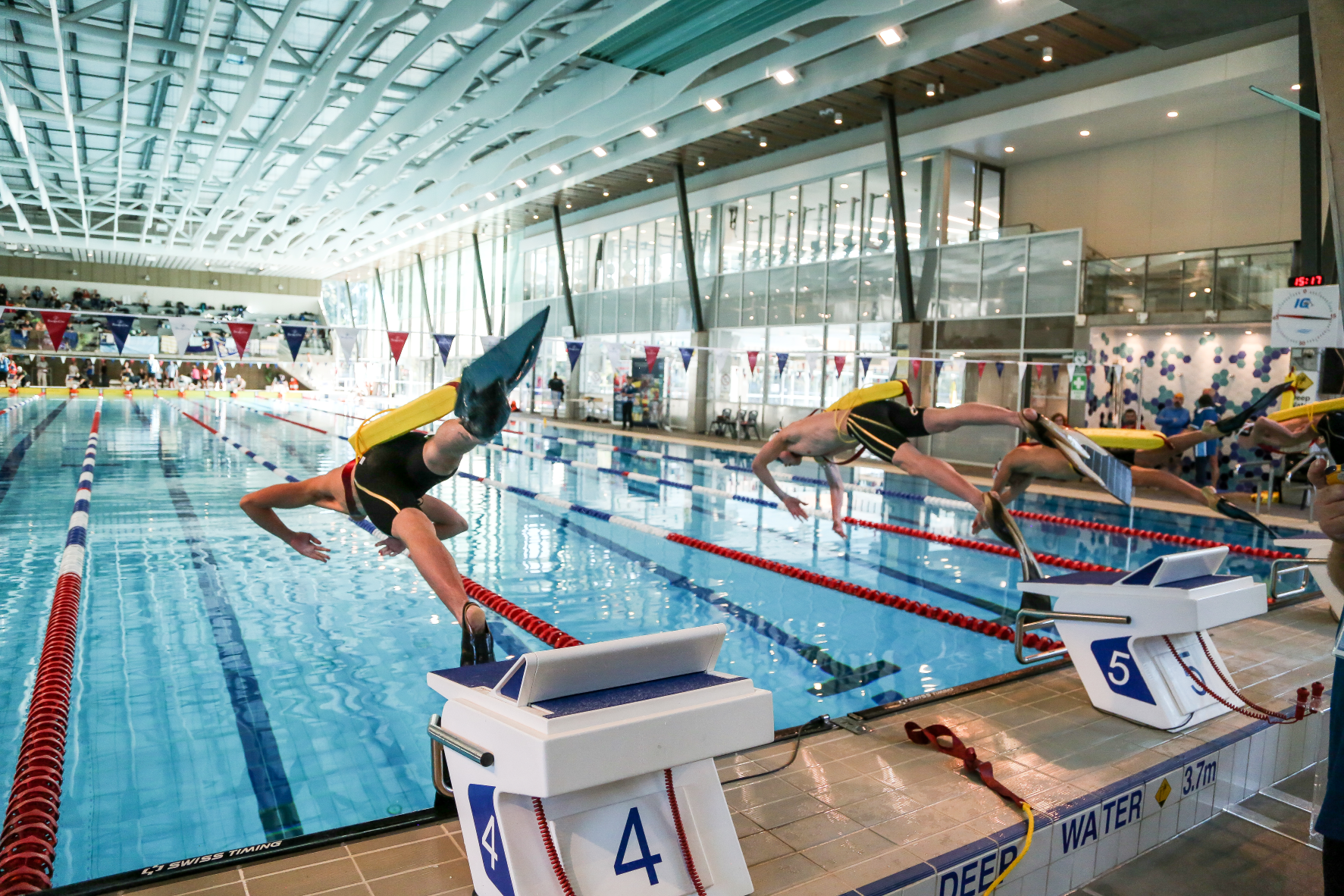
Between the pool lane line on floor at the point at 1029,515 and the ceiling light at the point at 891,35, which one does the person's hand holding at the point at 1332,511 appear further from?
the ceiling light at the point at 891,35

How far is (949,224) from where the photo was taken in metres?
14.9

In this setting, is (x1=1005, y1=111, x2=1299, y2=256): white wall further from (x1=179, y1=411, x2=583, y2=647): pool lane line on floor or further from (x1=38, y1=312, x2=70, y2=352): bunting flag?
(x1=38, y1=312, x2=70, y2=352): bunting flag

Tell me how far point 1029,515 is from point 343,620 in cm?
732

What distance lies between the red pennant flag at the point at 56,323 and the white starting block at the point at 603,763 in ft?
33.5

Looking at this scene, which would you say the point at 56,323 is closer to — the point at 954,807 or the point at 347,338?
the point at 347,338

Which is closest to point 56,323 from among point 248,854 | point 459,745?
point 248,854

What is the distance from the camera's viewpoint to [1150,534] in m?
8.43

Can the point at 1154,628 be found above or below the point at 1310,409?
below

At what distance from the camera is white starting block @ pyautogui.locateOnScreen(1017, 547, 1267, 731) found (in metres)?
3.08

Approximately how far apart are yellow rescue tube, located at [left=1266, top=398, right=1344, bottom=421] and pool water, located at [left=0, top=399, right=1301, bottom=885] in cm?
180

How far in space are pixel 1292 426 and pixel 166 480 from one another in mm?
11013

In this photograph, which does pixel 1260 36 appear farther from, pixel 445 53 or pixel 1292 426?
pixel 445 53

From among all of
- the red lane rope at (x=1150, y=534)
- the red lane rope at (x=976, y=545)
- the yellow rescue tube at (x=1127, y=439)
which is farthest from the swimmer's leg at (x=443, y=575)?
the red lane rope at (x=1150, y=534)

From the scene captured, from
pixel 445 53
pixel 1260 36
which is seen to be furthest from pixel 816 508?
pixel 445 53
